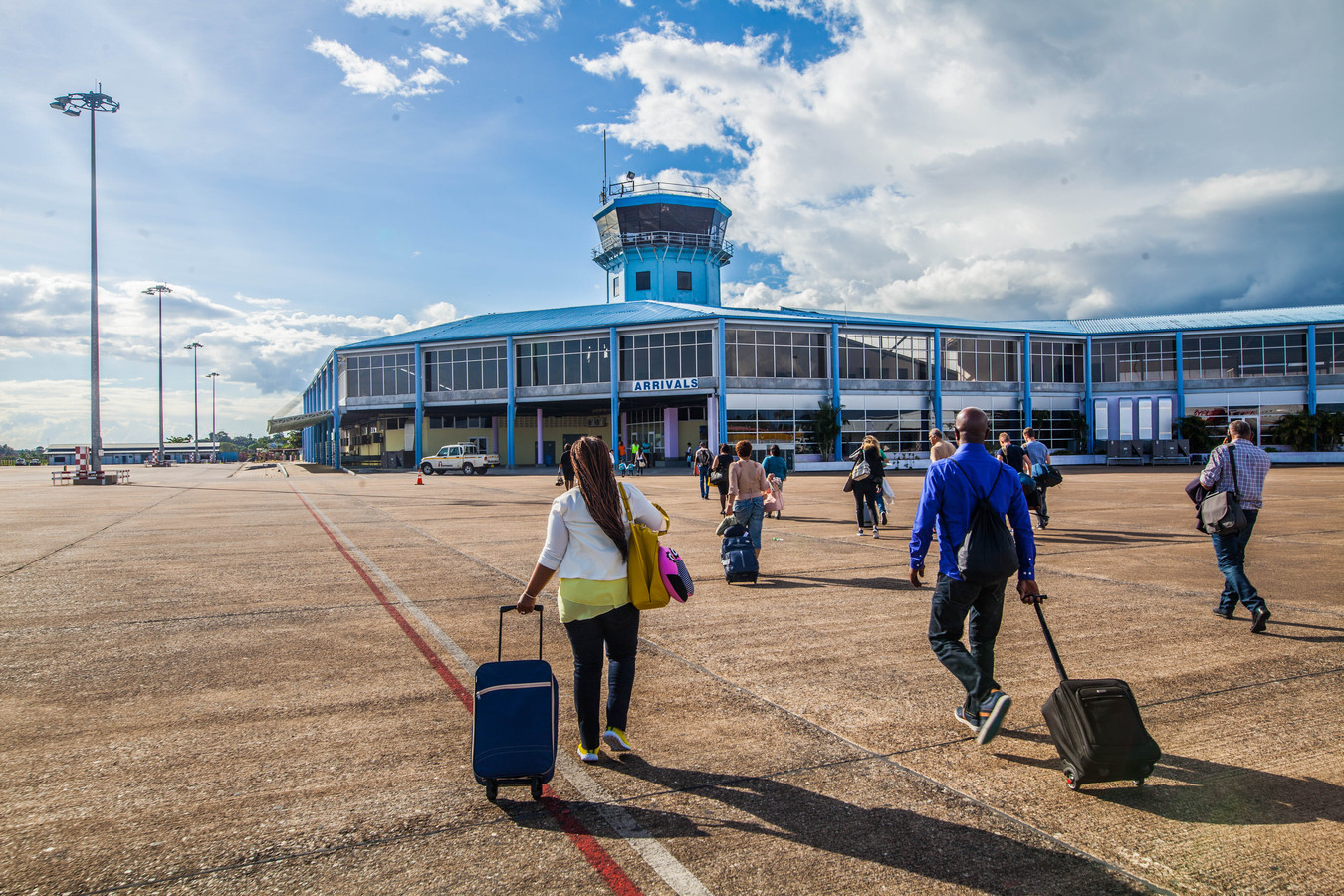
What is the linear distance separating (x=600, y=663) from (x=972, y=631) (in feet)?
7.25

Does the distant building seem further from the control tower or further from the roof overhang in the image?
the control tower

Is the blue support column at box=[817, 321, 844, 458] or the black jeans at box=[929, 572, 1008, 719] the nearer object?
the black jeans at box=[929, 572, 1008, 719]

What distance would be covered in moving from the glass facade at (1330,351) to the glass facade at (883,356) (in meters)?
25.9

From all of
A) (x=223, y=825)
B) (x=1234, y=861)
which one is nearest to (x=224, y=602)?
(x=223, y=825)

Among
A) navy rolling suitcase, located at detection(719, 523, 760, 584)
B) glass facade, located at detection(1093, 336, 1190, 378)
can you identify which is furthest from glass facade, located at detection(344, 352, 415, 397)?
navy rolling suitcase, located at detection(719, 523, 760, 584)

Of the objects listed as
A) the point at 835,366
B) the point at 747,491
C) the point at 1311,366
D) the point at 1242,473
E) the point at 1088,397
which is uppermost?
the point at 1311,366

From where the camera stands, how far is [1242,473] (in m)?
7.03

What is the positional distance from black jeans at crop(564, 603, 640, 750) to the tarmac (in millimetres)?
257

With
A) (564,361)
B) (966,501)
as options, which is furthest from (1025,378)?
(966,501)

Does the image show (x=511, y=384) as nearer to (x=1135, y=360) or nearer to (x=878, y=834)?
(x=1135, y=360)

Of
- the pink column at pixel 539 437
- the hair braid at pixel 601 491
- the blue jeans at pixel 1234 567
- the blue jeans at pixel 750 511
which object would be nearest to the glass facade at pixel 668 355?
the pink column at pixel 539 437

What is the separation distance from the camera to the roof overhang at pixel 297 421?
68062 millimetres

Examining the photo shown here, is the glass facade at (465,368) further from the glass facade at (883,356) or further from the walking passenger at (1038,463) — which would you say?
the walking passenger at (1038,463)

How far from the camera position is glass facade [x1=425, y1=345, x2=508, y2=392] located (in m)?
52.3
